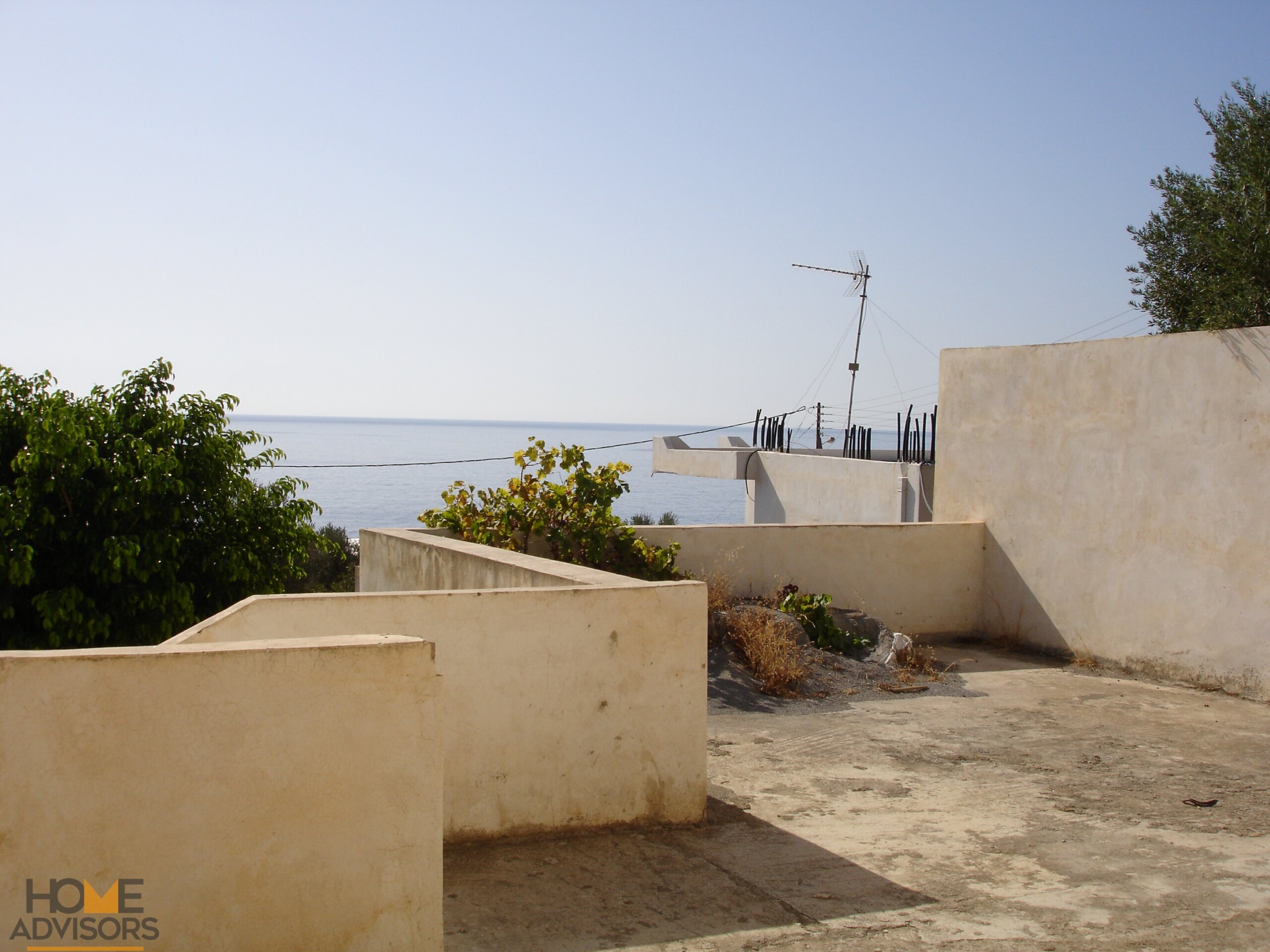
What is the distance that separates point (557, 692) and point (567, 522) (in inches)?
184

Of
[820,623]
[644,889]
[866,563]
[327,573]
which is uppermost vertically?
[866,563]

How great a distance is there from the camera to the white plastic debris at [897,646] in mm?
9914

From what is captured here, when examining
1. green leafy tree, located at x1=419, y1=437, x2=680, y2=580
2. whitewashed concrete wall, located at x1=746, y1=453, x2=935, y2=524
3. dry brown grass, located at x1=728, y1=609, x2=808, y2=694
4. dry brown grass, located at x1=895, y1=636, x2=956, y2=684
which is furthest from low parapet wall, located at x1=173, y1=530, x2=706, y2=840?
whitewashed concrete wall, located at x1=746, y1=453, x2=935, y2=524

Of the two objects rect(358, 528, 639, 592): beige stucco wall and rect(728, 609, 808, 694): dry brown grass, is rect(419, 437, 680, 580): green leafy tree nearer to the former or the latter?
rect(358, 528, 639, 592): beige stucco wall

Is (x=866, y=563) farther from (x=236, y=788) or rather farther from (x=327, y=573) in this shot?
(x=327, y=573)

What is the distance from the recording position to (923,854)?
540 cm

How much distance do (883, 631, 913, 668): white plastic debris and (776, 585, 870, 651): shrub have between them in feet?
0.91

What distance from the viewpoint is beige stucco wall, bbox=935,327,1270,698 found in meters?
9.01

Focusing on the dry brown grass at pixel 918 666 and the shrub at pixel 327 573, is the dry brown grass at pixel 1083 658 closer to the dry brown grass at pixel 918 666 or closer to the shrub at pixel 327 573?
the dry brown grass at pixel 918 666

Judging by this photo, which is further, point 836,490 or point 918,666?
point 836,490

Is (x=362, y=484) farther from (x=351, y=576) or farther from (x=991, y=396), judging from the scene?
(x=991, y=396)
